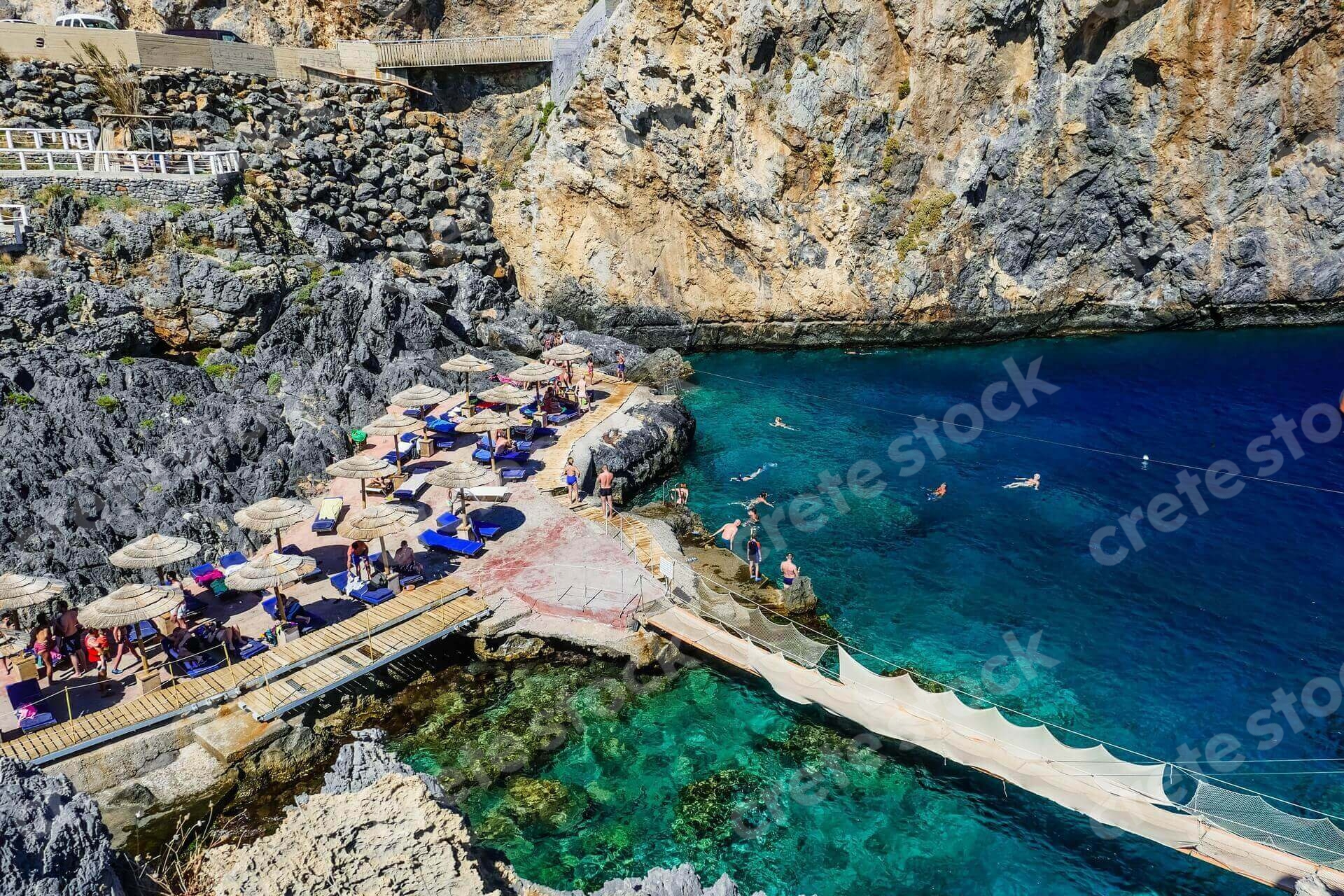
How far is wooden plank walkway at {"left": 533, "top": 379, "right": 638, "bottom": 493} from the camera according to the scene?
2595cm

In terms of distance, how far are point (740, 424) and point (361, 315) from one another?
15.8 m

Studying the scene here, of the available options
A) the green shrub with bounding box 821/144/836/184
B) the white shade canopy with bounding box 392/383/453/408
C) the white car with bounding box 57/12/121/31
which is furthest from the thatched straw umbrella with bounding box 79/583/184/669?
the white car with bounding box 57/12/121/31

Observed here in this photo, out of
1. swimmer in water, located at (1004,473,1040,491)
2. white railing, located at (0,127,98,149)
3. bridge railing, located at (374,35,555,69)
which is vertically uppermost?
bridge railing, located at (374,35,555,69)

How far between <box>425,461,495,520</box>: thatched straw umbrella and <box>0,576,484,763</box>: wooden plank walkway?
111 inches

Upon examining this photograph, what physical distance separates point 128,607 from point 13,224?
2096cm

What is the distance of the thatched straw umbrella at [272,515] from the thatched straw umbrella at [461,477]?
11.1 ft

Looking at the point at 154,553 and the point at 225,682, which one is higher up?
the point at 154,553

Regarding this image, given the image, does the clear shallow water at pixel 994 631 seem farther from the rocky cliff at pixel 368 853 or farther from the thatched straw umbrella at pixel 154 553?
the thatched straw umbrella at pixel 154 553

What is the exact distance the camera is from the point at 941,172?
40.2m

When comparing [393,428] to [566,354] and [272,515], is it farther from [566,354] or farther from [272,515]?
[566,354]

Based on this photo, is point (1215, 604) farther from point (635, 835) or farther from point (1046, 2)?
point (1046, 2)

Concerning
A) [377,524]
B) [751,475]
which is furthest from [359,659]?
[751,475]

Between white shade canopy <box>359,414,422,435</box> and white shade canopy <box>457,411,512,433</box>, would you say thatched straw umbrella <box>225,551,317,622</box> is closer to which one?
white shade canopy <box>359,414,422,435</box>

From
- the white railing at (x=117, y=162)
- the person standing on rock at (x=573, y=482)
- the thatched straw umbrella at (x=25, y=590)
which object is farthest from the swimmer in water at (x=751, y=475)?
the white railing at (x=117, y=162)
